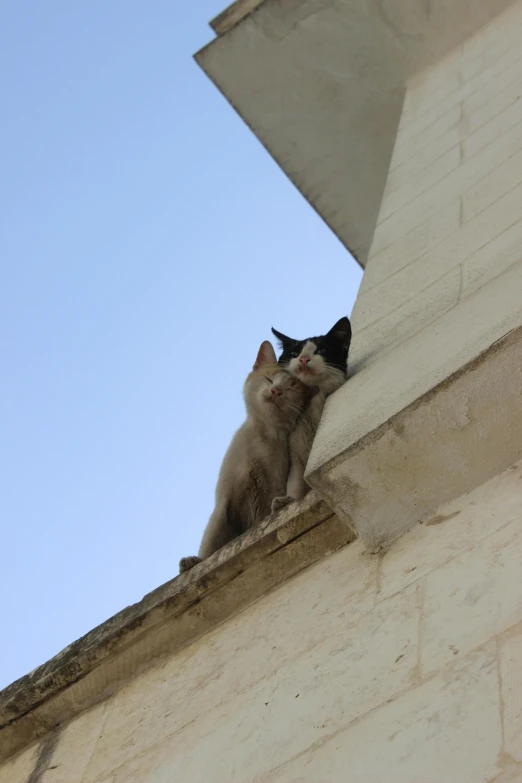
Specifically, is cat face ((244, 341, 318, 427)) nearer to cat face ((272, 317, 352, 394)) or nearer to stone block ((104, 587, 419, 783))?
cat face ((272, 317, 352, 394))

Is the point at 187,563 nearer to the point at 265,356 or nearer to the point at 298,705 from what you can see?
the point at 298,705

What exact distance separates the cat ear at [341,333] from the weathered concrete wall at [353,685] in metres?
2.30

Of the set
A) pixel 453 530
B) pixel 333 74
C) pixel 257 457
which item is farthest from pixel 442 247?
pixel 333 74

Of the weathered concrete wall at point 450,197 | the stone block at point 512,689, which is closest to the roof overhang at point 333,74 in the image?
the weathered concrete wall at point 450,197

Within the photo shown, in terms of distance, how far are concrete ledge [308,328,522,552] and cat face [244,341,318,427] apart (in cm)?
173

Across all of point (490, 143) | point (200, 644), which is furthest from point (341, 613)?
point (490, 143)

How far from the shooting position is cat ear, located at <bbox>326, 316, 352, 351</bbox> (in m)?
5.34

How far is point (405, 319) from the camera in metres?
4.02

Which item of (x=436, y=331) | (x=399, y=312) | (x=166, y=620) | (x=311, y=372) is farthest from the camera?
(x=311, y=372)

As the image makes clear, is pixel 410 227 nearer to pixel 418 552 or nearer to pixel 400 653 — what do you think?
pixel 418 552

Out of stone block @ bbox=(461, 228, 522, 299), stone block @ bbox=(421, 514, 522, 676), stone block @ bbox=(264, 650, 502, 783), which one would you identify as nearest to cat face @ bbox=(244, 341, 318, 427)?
stone block @ bbox=(461, 228, 522, 299)

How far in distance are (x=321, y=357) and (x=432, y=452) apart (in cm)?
206

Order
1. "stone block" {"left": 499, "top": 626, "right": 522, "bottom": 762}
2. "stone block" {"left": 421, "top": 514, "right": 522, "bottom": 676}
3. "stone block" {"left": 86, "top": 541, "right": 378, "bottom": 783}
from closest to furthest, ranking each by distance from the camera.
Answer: "stone block" {"left": 499, "top": 626, "right": 522, "bottom": 762} → "stone block" {"left": 421, "top": 514, "right": 522, "bottom": 676} → "stone block" {"left": 86, "top": 541, "right": 378, "bottom": 783}

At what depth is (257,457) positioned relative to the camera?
4.65 m
